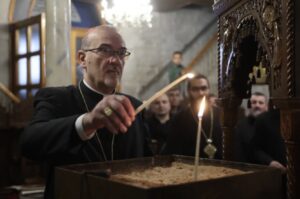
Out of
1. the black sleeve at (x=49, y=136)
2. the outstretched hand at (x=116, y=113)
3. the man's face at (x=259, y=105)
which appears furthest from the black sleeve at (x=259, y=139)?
the outstretched hand at (x=116, y=113)

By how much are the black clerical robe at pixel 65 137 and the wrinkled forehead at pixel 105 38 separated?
34 centimetres

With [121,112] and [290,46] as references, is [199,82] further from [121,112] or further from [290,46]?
[121,112]

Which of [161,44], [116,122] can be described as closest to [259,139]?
[116,122]

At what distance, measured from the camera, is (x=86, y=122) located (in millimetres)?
1367

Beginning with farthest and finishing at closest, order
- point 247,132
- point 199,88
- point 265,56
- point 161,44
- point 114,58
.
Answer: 1. point 161,44
2. point 247,132
3. point 199,88
4. point 114,58
5. point 265,56

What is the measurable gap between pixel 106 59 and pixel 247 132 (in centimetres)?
338

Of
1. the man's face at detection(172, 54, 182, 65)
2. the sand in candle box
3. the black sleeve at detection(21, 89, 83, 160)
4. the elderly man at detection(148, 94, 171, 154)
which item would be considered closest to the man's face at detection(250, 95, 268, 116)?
the elderly man at detection(148, 94, 171, 154)

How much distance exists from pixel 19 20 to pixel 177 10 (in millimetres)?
6428

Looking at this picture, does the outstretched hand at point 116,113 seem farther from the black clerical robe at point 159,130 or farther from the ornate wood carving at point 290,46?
the black clerical robe at point 159,130

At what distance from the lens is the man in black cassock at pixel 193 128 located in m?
4.39

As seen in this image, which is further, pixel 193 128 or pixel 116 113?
pixel 193 128

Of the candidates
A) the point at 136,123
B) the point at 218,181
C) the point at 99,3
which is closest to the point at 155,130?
the point at 136,123

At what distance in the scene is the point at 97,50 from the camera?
2.01 m

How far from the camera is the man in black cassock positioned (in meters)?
4.39
